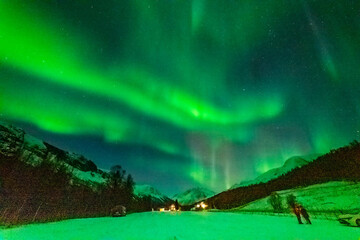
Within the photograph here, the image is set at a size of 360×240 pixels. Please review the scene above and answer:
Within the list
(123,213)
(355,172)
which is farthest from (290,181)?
(123,213)

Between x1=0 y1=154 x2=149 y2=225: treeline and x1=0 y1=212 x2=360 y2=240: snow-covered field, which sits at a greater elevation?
x1=0 y1=154 x2=149 y2=225: treeline

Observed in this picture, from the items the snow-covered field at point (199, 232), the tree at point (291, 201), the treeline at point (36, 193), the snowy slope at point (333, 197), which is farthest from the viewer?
the snowy slope at point (333, 197)

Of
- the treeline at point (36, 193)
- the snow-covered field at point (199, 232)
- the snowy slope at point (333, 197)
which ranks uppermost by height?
the snowy slope at point (333, 197)

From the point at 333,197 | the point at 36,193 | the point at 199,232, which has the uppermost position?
the point at 333,197

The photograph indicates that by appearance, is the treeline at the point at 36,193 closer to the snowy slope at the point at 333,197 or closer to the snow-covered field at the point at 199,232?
the snow-covered field at the point at 199,232

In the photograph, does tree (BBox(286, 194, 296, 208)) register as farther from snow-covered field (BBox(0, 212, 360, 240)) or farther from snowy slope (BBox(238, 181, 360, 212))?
snowy slope (BBox(238, 181, 360, 212))

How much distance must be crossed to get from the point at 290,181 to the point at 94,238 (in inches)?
6360

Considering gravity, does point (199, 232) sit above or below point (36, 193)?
below

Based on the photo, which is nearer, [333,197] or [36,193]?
[36,193]

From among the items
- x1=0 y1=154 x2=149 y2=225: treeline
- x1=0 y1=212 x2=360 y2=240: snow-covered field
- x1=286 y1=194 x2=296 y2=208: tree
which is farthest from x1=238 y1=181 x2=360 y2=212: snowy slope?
x1=0 y1=154 x2=149 y2=225: treeline

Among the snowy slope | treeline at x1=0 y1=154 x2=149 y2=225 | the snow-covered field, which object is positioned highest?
the snowy slope

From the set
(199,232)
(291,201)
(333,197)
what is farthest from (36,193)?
(333,197)

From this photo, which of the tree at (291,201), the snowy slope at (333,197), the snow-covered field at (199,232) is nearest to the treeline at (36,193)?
the snow-covered field at (199,232)

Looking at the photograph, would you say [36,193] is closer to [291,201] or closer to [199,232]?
[199,232]
